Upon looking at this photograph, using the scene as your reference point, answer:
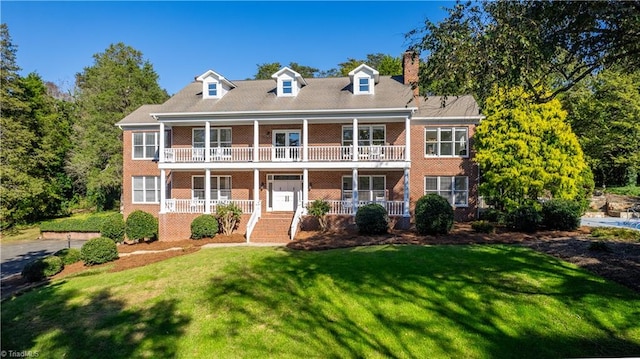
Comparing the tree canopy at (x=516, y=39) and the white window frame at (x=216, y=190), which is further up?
the tree canopy at (x=516, y=39)

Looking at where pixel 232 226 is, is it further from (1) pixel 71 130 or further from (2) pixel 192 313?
(1) pixel 71 130

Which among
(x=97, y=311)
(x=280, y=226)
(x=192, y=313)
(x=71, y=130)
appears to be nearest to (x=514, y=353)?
(x=192, y=313)

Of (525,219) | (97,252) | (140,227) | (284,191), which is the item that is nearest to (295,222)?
(284,191)

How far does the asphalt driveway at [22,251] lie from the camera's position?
16.5m

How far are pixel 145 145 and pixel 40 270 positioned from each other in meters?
11.5

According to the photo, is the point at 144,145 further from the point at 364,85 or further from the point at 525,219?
the point at 525,219

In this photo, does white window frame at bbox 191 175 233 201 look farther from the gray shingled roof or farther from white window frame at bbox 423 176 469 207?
white window frame at bbox 423 176 469 207

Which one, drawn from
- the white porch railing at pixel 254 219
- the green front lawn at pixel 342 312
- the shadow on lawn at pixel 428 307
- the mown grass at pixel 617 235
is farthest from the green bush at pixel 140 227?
the mown grass at pixel 617 235

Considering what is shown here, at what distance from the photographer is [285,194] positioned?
20.8 metres

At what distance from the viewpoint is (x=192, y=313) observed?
7.88 m

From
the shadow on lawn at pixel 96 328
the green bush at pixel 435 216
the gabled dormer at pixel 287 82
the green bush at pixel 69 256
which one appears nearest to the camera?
the shadow on lawn at pixel 96 328

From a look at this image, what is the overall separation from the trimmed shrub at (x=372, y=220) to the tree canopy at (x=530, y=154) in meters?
6.45

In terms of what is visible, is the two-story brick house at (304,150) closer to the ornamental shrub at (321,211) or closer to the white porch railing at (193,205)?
the white porch railing at (193,205)

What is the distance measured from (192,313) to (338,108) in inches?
521
